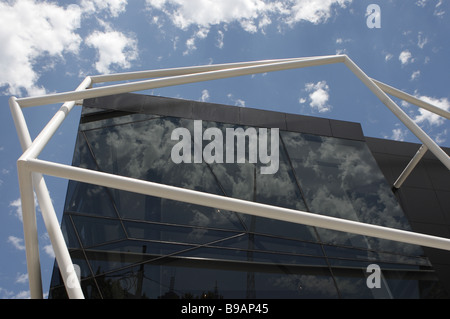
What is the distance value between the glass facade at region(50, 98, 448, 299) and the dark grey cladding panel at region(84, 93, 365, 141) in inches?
13.1

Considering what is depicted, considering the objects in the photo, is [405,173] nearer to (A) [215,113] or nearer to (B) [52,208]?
(A) [215,113]

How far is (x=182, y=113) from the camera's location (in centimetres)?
1296

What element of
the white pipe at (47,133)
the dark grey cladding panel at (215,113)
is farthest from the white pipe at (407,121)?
the white pipe at (47,133)

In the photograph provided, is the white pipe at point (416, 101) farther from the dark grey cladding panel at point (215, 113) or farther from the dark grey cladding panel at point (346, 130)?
the dark grey cladding panel at point (215, 113)

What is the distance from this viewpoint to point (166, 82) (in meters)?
10.8

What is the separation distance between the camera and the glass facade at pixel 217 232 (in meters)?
9.46

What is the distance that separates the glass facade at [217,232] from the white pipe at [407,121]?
2.68 meters

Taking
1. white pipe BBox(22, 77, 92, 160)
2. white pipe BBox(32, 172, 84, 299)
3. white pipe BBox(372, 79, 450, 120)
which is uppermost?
white pipe BBox(372, 79, 450, 120)

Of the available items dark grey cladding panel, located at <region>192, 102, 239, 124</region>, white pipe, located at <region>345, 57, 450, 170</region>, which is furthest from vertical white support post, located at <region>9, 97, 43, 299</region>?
white pipe, located at <region>345, 57, 450, 170</region>

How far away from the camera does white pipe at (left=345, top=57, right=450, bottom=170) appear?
31.3 feet

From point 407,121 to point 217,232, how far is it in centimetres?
619

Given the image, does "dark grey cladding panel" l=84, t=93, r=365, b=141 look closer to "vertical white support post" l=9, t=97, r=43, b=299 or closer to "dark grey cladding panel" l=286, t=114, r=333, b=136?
"dark grey cladding panel" l=286, t=114, r=333, b=136
